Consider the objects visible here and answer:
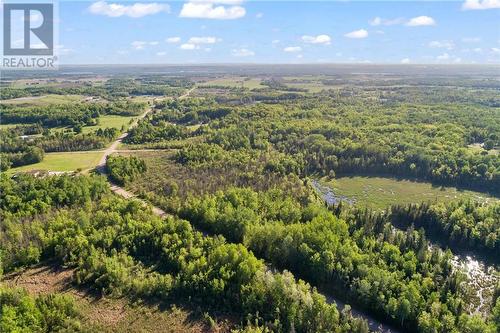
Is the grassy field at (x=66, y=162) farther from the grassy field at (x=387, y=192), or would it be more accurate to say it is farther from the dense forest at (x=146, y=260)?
the grassy field at (x=387, y=192)

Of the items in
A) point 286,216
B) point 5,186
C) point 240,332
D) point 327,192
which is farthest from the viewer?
point 327,192

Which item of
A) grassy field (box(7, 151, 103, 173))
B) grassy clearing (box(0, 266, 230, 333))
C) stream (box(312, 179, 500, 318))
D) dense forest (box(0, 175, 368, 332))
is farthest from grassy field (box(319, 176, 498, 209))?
grassy field (box(7, 151, 103, 173))

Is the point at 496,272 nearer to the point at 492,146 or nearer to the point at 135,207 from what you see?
the point at 135,207

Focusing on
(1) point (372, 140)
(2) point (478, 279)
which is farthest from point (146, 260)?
(1) point (372, 140)

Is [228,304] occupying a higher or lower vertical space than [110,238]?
lower

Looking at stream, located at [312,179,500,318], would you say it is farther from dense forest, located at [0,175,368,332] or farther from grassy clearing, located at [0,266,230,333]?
grassy clearing, located at [0,266,230,333]

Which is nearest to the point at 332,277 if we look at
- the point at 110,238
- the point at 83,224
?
the point at 110,238
